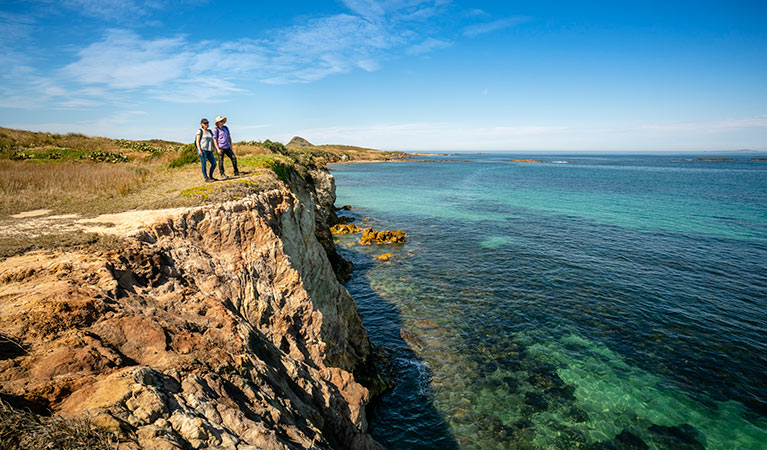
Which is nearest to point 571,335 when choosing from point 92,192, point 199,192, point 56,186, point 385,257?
point 385,257

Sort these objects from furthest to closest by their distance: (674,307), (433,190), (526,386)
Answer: (433,190)
(674,307)
(526,386)

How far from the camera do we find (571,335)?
16000mm

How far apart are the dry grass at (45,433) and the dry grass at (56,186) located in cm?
1012

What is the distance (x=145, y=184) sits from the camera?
13.7 metres

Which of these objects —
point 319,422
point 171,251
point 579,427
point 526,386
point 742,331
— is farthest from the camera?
point 742,331

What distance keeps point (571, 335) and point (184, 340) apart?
→ 16243 millimetres

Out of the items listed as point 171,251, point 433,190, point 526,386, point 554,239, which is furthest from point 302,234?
point 433,190

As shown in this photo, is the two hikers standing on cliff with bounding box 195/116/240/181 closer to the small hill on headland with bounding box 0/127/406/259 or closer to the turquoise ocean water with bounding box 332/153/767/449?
the small hill on headland with bounding box 0/127/406/259

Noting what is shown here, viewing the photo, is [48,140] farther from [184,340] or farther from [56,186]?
[184,340]

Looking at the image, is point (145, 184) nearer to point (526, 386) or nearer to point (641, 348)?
point (526, 386)

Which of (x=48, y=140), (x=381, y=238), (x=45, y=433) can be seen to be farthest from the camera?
(x=381, y=238)

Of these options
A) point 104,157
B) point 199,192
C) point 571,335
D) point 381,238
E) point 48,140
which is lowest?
point 571,335

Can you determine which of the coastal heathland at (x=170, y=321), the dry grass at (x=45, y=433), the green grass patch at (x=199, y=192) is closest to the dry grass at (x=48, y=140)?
the coastal heathland at (x=170, y=321)

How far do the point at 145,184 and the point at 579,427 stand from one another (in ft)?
59.2
